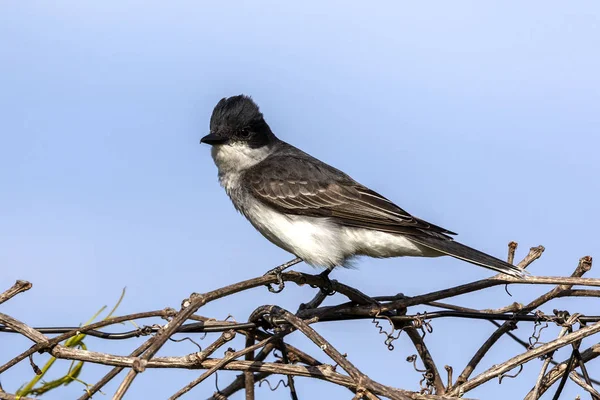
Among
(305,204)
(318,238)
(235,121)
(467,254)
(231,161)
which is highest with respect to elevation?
(235,121)

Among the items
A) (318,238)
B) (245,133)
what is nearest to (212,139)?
(245,133)

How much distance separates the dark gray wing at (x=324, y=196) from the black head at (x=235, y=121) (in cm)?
30

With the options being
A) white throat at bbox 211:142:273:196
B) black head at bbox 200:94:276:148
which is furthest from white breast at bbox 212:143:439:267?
black head at bbox 200:94:276:148

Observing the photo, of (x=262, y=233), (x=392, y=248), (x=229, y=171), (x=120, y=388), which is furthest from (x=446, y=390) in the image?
(x=229, y=171)

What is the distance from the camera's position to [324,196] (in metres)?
6.34

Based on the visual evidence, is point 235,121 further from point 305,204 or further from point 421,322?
point 421,322

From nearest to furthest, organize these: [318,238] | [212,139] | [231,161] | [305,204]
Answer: [318,238], [305,204], [212,139], [231,161]

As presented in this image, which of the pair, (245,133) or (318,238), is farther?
(245,133)

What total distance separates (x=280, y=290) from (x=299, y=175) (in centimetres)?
166

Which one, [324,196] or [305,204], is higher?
[324,196]

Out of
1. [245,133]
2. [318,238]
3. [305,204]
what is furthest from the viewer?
[245,133]

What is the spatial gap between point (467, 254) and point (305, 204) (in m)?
1.64

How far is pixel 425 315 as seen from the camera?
3.70m

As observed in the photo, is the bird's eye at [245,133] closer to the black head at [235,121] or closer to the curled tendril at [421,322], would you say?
the black head at [235,121]
